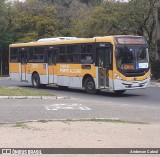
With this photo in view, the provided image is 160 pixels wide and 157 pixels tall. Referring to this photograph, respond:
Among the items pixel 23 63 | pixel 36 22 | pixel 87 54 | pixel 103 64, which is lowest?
pixel 103 64

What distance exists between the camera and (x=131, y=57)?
2117 centimetres

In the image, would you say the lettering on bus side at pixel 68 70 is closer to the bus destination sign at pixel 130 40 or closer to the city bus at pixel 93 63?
the city bus at pixel 93 63

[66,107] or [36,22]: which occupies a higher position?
[36,22]

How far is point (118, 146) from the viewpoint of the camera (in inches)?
334

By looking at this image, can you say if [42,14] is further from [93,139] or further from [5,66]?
[93,139]

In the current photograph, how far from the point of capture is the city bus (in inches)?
824

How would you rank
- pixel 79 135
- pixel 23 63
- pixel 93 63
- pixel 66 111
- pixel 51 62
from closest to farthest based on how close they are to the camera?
pixel 79 135, pixel 66 111, pixel 93 63, pixel 51 62, pixel 23 63

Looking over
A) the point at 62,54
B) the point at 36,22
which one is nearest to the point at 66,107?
the point at 62,54

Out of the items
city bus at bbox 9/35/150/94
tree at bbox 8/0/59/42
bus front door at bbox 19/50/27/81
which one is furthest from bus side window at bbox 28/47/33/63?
tree at bbox 8/0/59/42

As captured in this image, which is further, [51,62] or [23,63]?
[23,63]

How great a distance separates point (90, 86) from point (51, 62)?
4.15 meters

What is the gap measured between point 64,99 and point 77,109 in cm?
360

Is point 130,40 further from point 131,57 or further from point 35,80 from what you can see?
point 35,80

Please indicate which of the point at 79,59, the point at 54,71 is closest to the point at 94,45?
the point at 79,59
